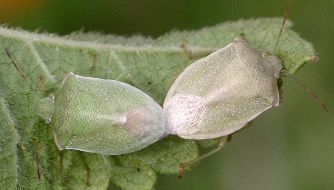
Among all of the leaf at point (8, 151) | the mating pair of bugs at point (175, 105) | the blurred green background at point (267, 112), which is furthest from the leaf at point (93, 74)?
the blurred green background at point (267, 112)

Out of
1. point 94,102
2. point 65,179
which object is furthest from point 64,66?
point 65,179

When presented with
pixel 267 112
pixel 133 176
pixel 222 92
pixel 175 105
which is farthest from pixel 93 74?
pixel 267 112

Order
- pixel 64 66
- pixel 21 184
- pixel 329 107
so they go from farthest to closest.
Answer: pixel 329 107 < pixel 64 66 < pixel 21 184

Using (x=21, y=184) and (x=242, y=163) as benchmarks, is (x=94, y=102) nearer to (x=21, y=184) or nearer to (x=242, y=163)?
(x=21, y=184)

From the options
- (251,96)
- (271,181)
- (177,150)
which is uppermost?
(251,96)

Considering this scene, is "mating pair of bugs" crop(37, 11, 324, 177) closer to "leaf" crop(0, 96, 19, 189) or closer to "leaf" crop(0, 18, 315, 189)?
"leaf" crop(0, 18, 315, 189)

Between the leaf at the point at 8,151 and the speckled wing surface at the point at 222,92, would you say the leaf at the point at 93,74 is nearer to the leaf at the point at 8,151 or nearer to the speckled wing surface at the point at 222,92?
the leaf at the point at 8,151
